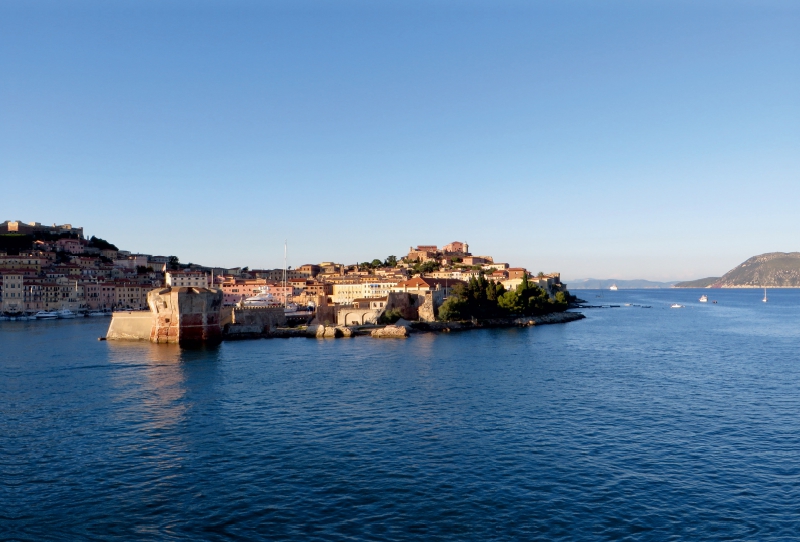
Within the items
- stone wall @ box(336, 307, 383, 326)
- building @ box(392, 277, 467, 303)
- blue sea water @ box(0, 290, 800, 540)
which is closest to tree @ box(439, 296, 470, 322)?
building @ box(392, 277, 467, 303)

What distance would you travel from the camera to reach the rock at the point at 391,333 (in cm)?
5247

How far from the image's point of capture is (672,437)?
62.1 feet

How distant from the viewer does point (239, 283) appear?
9831 centimetres

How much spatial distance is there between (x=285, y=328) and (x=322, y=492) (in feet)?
138


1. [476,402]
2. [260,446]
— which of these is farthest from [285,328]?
[260,446]

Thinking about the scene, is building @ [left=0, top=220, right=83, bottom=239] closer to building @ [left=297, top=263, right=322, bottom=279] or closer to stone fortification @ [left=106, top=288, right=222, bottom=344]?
building @ [left=297, top=263, right=322, bottom=279]

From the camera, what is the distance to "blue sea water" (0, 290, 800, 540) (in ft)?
42.3

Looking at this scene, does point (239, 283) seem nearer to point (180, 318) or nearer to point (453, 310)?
point (453, 310)

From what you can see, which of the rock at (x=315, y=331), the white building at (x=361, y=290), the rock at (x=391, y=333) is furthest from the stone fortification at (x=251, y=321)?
the white building at (x=361, y=290)

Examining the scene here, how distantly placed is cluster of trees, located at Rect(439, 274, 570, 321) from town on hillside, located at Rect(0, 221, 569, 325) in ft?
0.70

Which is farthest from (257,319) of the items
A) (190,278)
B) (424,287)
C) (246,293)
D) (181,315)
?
(190,278)

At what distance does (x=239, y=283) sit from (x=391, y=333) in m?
52.0

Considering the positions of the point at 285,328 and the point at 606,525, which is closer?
the point at 606,525

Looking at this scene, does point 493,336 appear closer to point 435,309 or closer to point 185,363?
point 435,309
